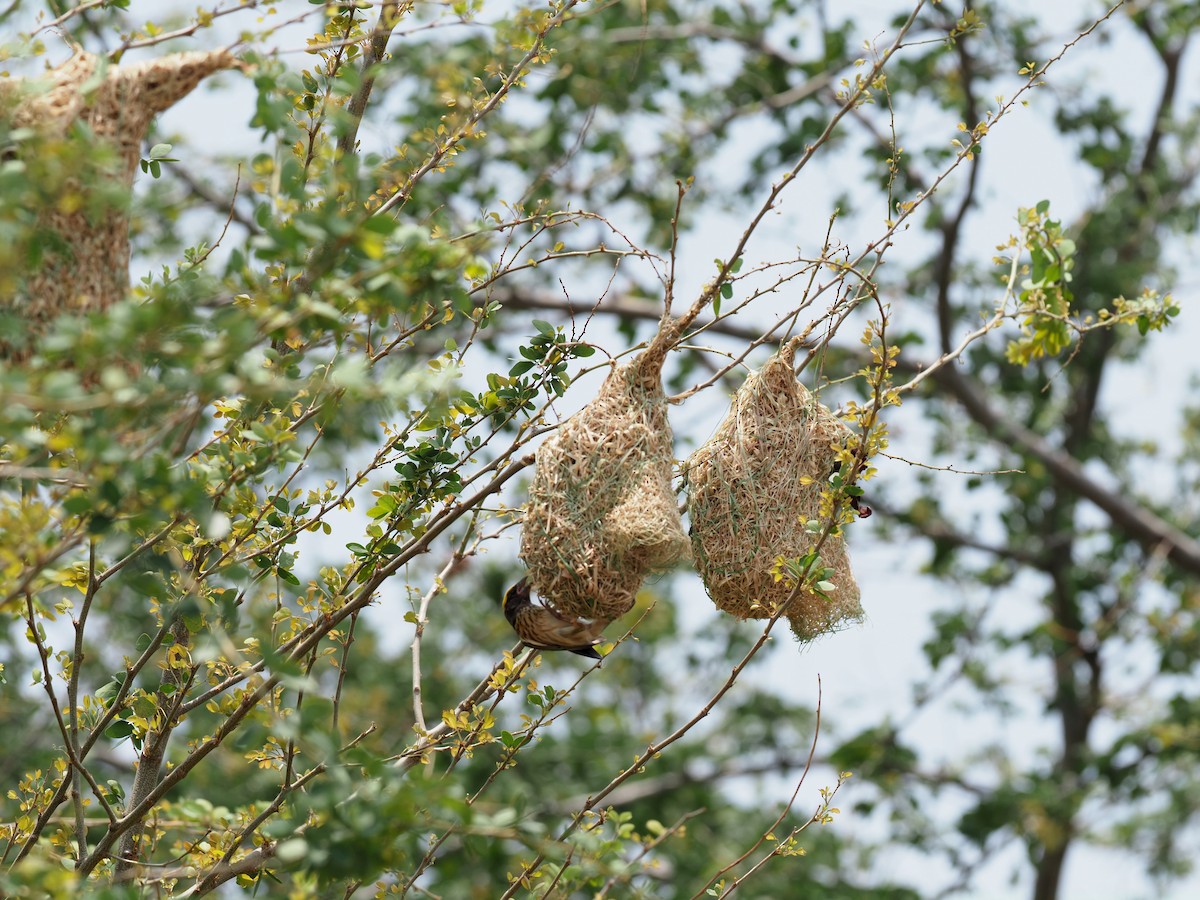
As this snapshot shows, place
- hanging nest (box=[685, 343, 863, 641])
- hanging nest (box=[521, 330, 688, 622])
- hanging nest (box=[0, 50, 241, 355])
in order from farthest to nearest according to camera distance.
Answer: hanging nest (box=[0, 50, 241, 355]), hanging nest (box=[685, 343, 863, 641]), hanging nest (box=[521, 330, 688, 622])

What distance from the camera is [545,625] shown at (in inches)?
108

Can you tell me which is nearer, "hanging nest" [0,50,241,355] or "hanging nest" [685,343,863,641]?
"hanging nest" [685,343,863,641]

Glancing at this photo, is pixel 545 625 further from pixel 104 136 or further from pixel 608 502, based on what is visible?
pixel 104 136

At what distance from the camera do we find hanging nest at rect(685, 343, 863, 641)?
9.15 feet

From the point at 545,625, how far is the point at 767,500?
1.63ft

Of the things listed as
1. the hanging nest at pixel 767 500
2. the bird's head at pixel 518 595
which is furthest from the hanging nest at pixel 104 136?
the hanging nest at pixel 767 500

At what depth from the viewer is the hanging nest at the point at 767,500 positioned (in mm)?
2789

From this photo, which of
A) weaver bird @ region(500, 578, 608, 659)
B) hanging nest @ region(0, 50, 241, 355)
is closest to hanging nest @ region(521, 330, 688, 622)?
weaver bird @ region(500, 578, 608, 659)

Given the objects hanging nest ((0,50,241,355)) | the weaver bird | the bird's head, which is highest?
hanging nest ((0,50,241,355))

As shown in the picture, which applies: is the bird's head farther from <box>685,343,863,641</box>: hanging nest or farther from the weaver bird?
<box>685,343,863,641</box>: hanging nest

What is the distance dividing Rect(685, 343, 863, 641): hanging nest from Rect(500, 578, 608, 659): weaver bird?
0.88 ft

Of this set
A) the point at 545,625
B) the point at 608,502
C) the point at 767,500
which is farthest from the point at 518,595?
the point at 767,500

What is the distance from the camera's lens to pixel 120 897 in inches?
74.2

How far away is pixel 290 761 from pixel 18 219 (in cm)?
133
